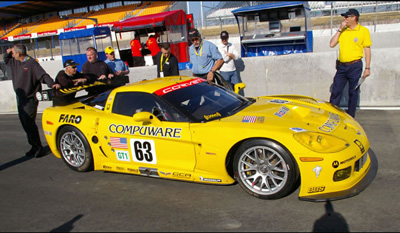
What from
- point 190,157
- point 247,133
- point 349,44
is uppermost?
point 349,44

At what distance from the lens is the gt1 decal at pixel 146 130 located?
405 centimetres

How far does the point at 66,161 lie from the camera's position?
5.12 m

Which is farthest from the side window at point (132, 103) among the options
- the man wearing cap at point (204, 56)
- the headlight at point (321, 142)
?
the man wearing cap at point (204, 56)

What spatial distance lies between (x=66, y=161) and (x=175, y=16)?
1366cm

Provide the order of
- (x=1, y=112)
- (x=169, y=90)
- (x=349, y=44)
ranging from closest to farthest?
(x=169, y=90), (x=349, y=44), (x=1, y=112)

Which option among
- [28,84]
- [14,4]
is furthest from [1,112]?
[14,4]

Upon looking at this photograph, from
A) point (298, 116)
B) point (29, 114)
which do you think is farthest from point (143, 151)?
point (29, 114)

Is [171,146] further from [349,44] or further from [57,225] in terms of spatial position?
[349,44]

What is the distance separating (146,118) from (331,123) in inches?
84.7

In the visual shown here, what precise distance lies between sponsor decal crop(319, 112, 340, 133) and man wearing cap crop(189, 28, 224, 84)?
9.79ft

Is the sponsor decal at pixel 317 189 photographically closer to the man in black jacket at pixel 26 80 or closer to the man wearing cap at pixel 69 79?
the man wearing cap at pixel 69 79

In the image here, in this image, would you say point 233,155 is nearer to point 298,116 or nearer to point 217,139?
point 217,139

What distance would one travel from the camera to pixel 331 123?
13.3 feet

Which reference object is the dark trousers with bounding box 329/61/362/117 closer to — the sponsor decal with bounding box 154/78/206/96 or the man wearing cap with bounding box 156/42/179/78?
the sponsor decal with bounding box 154/78/206/96
